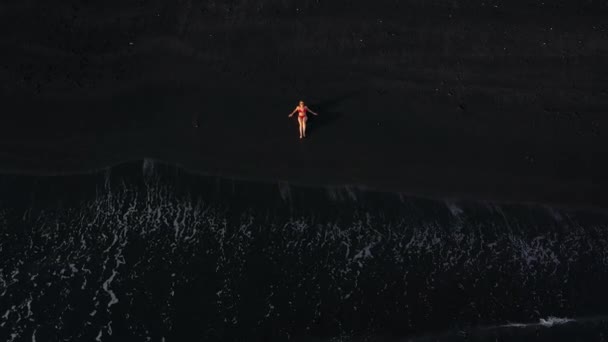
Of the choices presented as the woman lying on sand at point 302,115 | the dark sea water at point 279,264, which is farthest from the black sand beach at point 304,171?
the woman lying on sand at point 302,115

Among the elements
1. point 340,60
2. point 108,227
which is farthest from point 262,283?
point 340,60

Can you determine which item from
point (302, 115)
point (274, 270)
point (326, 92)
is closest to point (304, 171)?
point (302, 115)

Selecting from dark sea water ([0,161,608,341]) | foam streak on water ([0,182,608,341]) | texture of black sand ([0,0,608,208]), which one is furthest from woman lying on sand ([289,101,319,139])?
foam streak on water ([0,182,608,341])

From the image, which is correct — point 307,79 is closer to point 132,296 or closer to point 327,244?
point 327,244

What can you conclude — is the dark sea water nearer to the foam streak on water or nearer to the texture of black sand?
the foam streak on water

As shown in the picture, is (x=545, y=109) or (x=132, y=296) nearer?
(x=132, y=296)

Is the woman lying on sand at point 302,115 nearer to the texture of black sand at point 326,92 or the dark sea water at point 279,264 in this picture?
the texture of black sand at point 326,92

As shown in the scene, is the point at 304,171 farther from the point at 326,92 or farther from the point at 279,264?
the point at 279,264
